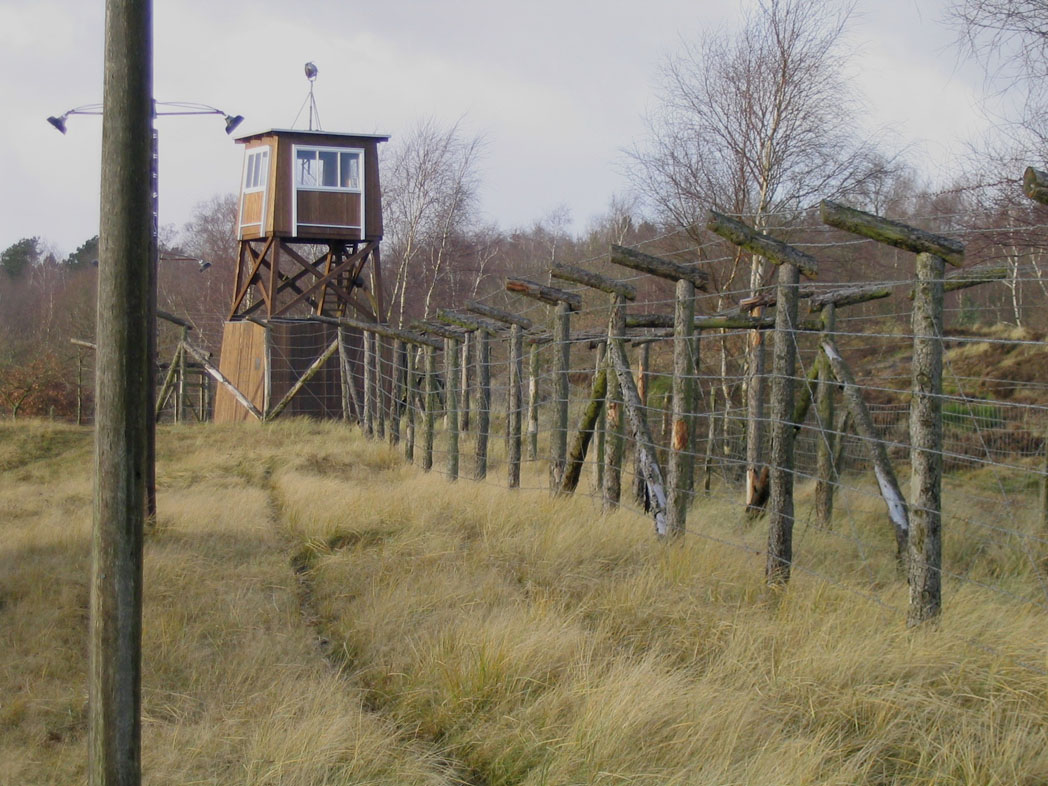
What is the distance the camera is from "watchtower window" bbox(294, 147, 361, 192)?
2180cm

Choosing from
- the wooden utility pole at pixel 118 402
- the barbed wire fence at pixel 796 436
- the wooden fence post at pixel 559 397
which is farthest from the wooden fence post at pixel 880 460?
the wooden utility pole at pixel 118 402

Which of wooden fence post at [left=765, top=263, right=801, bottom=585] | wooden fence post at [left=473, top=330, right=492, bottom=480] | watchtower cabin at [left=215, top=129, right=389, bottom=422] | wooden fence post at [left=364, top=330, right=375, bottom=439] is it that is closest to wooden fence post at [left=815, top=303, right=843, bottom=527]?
wooden fence post at [left=765, top=263, right=801, bottom=585]

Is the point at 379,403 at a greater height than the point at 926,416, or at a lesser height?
lesser

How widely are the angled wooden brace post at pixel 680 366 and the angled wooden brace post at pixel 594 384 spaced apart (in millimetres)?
677

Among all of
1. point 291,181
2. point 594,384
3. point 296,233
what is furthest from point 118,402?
point 291,181

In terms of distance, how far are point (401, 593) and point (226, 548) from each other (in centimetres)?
237

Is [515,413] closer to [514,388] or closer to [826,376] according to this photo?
[514,388]

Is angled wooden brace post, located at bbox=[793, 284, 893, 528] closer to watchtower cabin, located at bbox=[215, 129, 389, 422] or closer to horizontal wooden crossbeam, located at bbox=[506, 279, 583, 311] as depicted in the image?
horizontal wooden crossbeam, located at bbox=[506, 279, 583, 311]

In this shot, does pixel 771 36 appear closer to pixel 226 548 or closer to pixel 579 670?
pixel 226 548

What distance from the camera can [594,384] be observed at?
345 inches

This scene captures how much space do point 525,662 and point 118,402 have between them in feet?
7.32

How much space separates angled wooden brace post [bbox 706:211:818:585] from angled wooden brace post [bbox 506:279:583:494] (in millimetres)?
3020

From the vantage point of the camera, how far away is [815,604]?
5.47 metres

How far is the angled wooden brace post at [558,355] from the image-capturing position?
29.9ft
